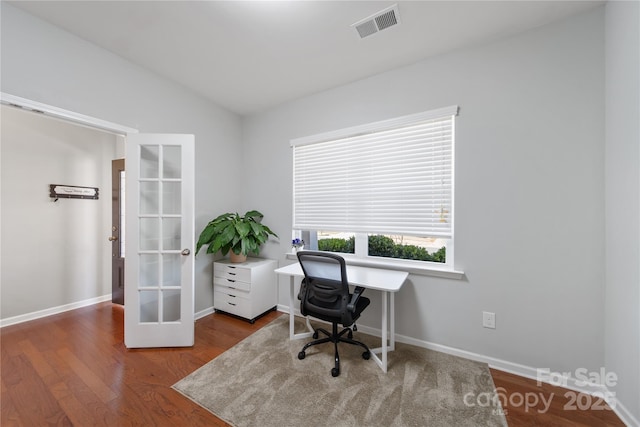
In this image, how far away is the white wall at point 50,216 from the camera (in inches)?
108

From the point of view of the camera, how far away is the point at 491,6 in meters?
1.69

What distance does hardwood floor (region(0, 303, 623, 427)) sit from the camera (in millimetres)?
1480

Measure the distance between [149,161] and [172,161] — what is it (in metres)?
0.22

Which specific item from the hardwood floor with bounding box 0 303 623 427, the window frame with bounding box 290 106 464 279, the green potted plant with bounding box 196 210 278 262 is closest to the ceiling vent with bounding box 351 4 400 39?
the window frame with bounding box 290 106 464 279

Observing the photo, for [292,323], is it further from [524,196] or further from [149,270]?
[524,196]

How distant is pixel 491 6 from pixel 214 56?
230cm

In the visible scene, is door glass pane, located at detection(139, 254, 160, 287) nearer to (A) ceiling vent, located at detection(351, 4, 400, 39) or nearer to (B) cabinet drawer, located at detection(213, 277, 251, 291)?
(B) cabinet drawer, located at detection(213, 277, 251, 291)

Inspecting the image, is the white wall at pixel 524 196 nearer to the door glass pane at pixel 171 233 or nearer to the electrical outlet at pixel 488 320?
the electrical outlet at pixel 488 320

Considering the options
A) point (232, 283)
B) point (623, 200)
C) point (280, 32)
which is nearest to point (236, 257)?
point (232, 283)

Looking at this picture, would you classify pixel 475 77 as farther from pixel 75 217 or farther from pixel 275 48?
pixel 75 217

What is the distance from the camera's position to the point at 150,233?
2336mm

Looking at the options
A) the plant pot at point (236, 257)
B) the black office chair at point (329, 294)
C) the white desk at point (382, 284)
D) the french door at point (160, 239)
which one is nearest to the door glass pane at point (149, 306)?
the french door at point (160, 239)

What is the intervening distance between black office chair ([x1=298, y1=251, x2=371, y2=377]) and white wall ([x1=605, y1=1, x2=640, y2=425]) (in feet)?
5.35

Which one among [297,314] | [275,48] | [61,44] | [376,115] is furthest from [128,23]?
[297,314]
